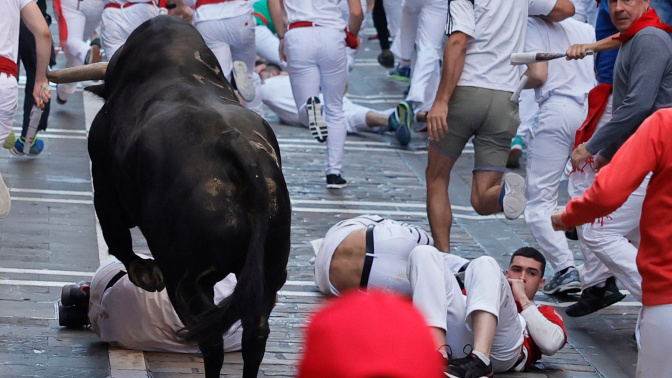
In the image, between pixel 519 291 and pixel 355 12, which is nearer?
pixel 519 291

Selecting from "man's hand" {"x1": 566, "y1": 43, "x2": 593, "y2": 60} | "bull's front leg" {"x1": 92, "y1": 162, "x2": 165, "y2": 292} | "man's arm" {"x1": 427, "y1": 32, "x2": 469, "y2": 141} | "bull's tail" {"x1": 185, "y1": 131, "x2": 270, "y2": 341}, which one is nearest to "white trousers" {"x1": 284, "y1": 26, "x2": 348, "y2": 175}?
"man's arm" {"x1": 427, "y1": 32, "x2": 469, "y2": 141}

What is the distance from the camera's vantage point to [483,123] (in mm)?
7727

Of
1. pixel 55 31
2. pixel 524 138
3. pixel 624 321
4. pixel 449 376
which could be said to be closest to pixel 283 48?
pixel 524 138

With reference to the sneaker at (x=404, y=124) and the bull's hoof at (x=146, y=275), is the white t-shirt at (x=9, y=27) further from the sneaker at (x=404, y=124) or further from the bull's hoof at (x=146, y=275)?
the sneaker at (x=404, y=124)

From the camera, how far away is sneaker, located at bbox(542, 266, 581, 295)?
24.9 feet

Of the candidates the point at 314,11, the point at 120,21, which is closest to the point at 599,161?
the point at 314,11

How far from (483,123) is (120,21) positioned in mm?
4484

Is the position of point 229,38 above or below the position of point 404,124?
above

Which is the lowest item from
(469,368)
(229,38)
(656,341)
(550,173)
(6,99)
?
(229,38)

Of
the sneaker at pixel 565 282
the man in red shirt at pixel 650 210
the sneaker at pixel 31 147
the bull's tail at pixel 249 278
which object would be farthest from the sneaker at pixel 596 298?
the sneaker at pixel 31 147

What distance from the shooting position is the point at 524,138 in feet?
38.5

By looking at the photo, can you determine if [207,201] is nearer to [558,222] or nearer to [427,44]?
[558,222]

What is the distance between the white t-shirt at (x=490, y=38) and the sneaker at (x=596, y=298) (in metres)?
1.62

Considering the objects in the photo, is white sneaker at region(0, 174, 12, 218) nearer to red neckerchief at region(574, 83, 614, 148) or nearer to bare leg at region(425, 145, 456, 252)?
bare leg at region(425, 145, 456, 252)
